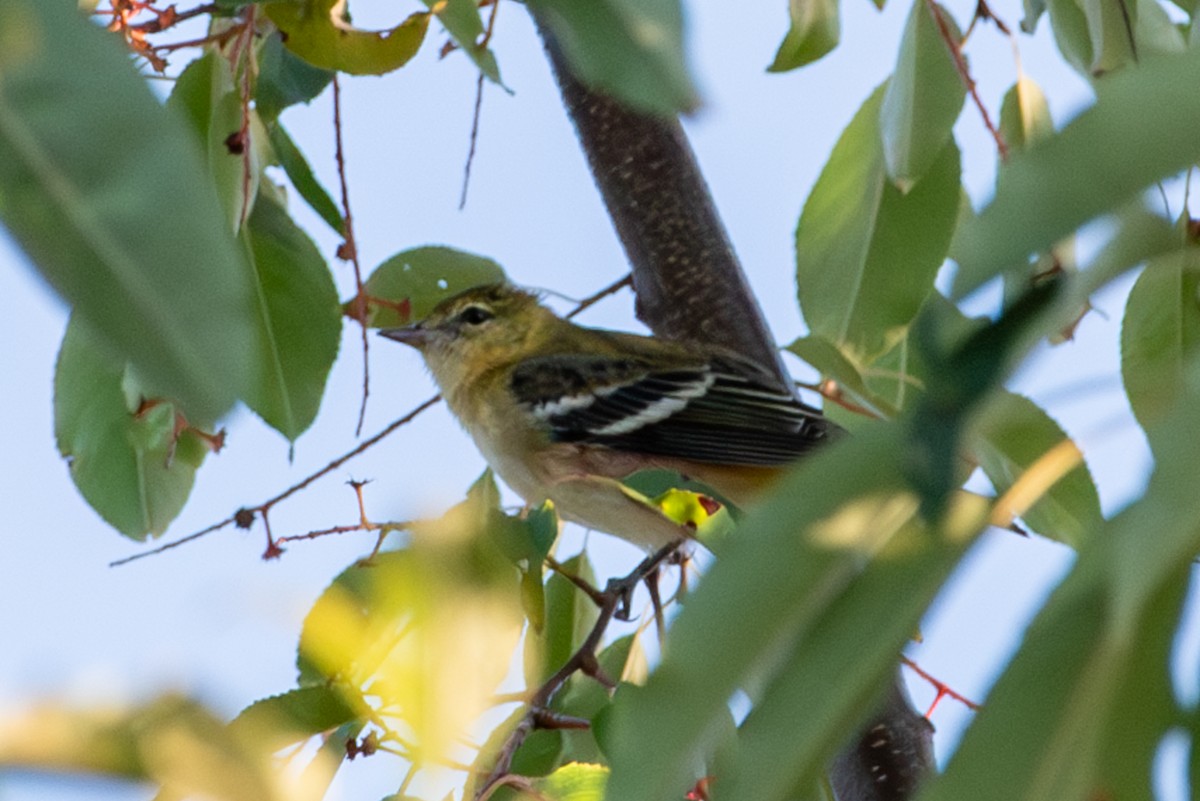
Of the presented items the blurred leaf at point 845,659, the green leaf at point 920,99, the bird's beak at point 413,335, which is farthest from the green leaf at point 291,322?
the bird's beak at point 413,335

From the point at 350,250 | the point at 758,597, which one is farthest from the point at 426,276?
the point at 758,597

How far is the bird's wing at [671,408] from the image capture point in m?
2.80

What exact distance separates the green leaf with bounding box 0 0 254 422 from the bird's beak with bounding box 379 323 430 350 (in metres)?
2.59

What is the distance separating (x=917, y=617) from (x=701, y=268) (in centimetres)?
174

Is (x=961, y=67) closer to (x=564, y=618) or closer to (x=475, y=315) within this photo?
(x=564, y=618)

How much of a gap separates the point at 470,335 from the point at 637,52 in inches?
109

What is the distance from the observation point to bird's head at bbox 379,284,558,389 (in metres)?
3.35

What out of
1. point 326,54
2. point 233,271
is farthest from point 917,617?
point 326,54

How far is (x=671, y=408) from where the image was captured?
298 centimetres

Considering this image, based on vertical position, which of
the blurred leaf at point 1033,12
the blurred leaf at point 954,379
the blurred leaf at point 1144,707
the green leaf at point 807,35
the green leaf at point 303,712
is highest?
the green leaf at point 807,35

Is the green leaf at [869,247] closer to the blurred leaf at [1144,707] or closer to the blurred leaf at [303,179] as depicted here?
the blurred leaf at [303,179]

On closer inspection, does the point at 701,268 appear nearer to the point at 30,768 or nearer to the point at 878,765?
the point at 878,765

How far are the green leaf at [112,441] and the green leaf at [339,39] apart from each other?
0.52 meters

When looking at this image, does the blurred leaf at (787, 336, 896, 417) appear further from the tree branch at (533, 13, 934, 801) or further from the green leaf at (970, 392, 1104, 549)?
the tree branch at (533, 13, 934, 801)
